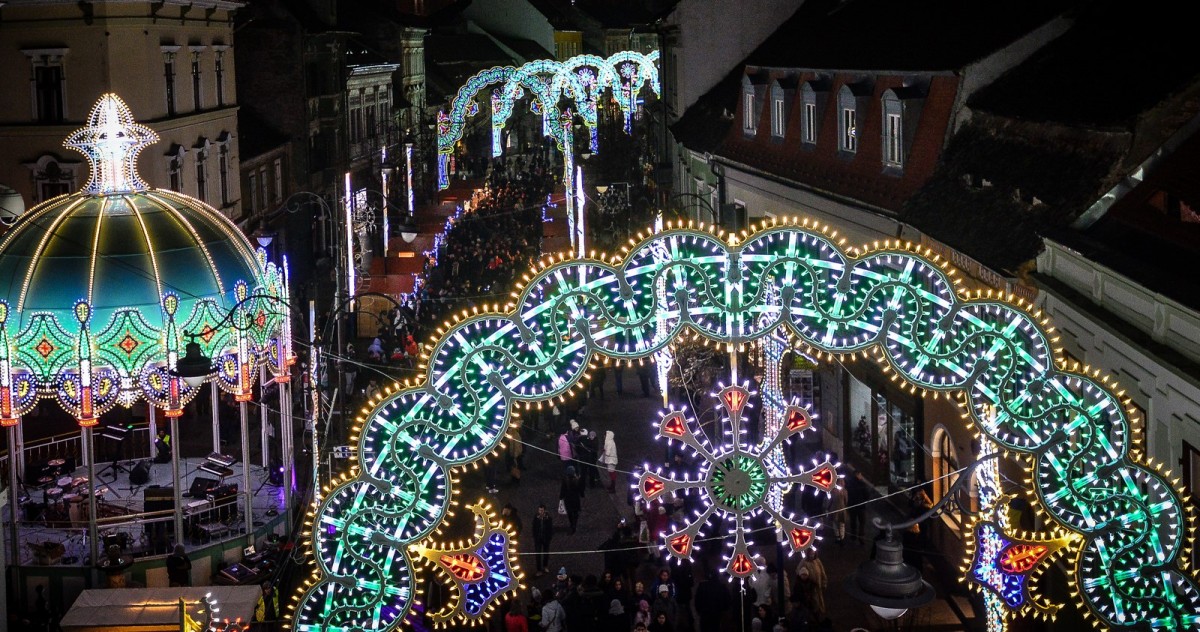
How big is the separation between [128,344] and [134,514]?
2.35m

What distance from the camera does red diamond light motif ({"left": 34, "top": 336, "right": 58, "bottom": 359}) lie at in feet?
77.2

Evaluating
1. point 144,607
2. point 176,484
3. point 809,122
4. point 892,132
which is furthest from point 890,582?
point 809,122

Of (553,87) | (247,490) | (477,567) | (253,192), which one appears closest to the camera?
(477,567)

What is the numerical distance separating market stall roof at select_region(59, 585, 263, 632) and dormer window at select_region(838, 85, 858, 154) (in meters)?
13.1

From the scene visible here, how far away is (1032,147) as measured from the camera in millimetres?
20609

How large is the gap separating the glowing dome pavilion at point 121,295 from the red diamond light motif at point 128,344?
0.04 feet

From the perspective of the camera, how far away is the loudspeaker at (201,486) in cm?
2561

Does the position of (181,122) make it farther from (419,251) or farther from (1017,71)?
(1017,71)

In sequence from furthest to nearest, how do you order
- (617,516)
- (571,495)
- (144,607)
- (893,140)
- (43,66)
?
(43,66)
(617,516)
(893,140)
(571,495)
(144,607)

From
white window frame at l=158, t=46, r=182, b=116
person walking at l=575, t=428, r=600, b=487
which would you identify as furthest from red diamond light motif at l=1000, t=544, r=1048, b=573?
white window frame at l=158, t=46, r=182, b=116

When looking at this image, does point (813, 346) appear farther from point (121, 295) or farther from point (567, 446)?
point (567, 446)

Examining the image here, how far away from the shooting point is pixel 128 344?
2388cm

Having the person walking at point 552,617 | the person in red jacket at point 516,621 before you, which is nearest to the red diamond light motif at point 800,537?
the person walking at point 552,617

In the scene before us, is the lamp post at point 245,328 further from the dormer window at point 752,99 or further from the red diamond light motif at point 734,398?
the dormer window at point 752,99
